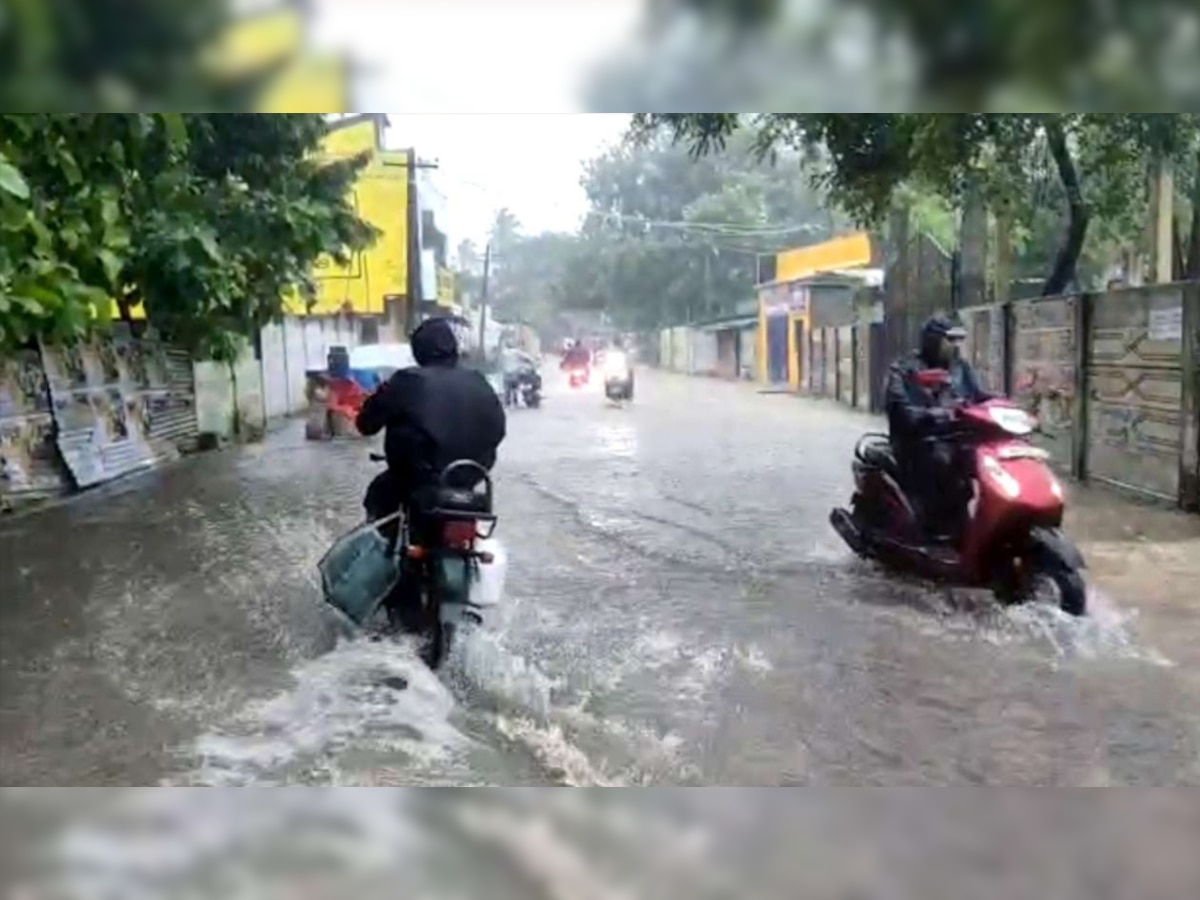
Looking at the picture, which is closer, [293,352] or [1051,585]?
[1051,585]

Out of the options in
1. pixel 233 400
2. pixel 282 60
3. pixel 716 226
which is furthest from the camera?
pixel 233 400

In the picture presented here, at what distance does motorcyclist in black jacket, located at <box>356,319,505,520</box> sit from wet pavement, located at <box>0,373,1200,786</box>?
0.27 ft

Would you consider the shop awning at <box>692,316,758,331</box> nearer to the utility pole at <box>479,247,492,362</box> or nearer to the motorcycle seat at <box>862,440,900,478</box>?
the motorcycle seat at <box>862,440,900,478</box>

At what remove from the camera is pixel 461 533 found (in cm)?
285

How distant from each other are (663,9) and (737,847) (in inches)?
64.1

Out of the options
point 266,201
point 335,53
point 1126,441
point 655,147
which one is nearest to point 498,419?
point 655,147

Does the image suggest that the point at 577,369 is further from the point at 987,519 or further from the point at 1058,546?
the point at 1058,546

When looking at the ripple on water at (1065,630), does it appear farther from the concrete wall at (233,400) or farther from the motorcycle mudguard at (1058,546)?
the concrete wall at (233,400)

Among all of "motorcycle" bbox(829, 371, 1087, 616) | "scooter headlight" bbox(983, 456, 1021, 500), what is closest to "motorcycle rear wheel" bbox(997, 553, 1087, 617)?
"motorcycle" bbox(829, 371, 1087, 616)

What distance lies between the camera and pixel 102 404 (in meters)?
3.83

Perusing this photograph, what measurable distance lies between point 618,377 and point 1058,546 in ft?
3.36

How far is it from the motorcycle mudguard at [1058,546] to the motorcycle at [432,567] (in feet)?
3.70

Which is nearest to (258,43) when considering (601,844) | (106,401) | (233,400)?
(601,844)

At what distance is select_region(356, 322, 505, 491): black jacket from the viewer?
2.84 meters
